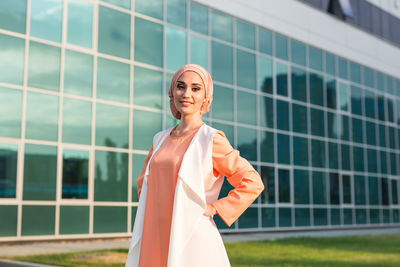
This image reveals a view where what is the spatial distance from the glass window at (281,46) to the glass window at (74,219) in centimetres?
1051

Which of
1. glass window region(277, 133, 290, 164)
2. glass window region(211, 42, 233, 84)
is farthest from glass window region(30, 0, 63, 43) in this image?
glass window region(277, 133, 290, 164)

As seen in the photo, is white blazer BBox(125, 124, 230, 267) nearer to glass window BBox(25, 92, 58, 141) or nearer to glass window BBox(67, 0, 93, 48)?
glass window BBox(25, 92, 58, 141)

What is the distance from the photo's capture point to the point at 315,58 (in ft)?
73.7

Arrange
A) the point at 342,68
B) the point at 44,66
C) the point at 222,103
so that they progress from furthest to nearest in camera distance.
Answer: the point at 342,68 < the point at 222,103 < the point at 44,66

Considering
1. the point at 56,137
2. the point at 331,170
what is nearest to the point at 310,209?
the point at 331,170

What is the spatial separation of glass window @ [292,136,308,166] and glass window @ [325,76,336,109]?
8.20ft

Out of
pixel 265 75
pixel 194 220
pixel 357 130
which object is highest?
pixel 265 75

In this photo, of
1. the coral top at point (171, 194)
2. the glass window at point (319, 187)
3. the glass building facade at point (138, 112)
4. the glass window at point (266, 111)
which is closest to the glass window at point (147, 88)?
the glass building facade at point (138, 112)

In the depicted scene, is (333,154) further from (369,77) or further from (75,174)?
(75,174)

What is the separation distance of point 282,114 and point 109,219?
8.95m

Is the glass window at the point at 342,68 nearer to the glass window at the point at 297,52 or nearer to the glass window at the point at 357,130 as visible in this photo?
the glass window at the point at 357,130

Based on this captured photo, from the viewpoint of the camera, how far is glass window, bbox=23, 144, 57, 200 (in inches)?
508

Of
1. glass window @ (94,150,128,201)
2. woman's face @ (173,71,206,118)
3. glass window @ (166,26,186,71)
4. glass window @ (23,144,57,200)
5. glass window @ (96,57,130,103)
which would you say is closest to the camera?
woman's face @ (173,71,206,118)

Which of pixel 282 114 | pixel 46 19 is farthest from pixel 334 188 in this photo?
pixel 46 19
